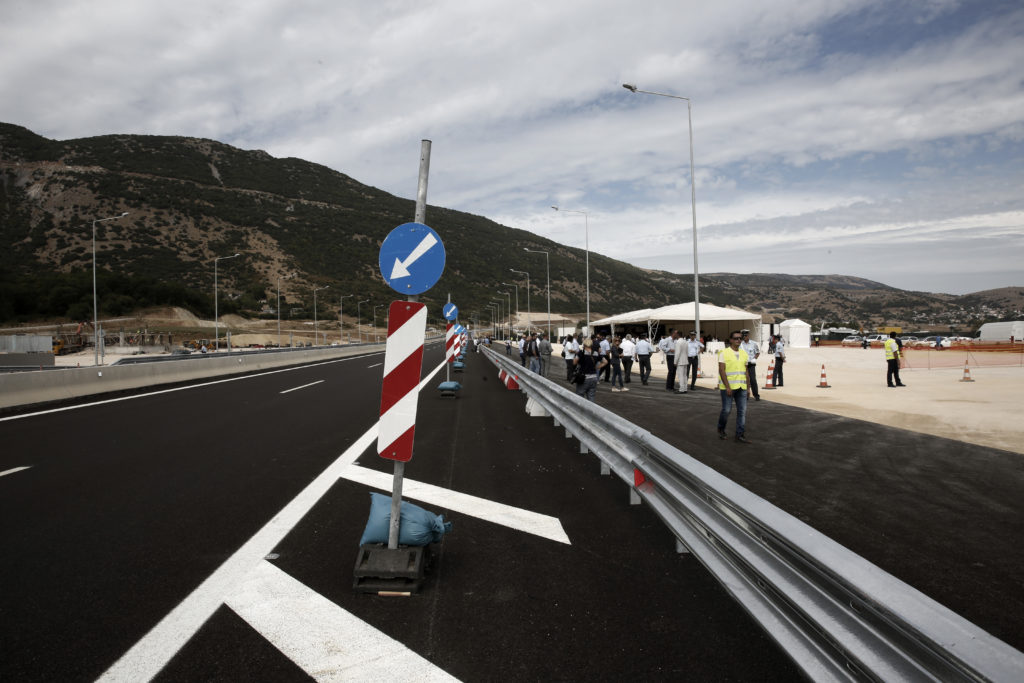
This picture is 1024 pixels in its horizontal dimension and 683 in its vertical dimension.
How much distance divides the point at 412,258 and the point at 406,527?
1.80m

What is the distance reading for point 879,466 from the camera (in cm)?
786

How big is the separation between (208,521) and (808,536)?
182 inches

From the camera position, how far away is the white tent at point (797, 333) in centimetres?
5712

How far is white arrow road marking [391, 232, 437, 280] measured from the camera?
14.3ft

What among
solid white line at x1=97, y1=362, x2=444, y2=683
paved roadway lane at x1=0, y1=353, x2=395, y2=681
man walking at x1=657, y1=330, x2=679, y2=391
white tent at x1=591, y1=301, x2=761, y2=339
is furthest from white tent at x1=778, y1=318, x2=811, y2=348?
solid white line at x1=97, y1=362, x2=444, y2=683

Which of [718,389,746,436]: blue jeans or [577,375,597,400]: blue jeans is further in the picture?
[577,375,597,400]: blue jeans

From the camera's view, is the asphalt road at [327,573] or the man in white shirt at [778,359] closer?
the asphalt road at [327,573]

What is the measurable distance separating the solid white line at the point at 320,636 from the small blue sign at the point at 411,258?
2.02m

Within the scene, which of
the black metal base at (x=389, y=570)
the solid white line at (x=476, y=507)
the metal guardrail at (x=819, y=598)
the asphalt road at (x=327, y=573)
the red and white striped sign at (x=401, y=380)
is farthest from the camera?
the solid white line at (x=476, y=507)

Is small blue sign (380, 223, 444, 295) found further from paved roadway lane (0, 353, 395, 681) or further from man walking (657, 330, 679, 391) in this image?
man walking (657, 330, 679, 391)

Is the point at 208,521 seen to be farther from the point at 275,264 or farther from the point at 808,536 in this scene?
the point at 275,264

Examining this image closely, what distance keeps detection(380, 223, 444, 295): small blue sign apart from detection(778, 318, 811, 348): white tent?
58.7 m

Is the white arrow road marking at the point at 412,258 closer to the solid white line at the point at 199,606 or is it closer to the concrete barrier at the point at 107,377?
the solid white line at the point at 199,606

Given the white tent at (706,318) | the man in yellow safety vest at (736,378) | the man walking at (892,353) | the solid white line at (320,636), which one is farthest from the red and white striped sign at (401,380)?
the white tent at (706,318)
